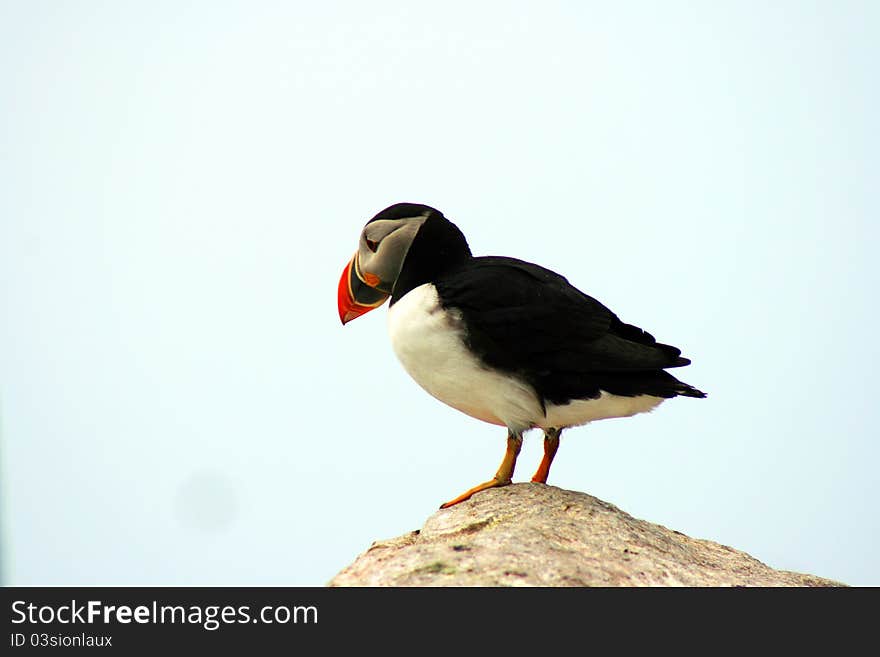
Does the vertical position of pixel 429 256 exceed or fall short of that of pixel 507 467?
it exceeds it

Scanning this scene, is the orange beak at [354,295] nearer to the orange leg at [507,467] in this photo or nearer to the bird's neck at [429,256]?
the bird's neck at [429,256]

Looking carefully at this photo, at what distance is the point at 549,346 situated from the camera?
18.1 ft

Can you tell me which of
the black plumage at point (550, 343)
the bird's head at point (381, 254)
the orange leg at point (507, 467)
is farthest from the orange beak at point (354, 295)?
the orange leg at point (507, 467)

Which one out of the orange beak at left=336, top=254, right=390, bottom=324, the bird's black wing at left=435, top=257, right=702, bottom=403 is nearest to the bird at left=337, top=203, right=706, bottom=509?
the bird's black wing at left=435, top=257, right=702, bottom=403

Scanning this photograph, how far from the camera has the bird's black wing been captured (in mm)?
5504

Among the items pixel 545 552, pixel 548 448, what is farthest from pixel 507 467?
pixel 545 552

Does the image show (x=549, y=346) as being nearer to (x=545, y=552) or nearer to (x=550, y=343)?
(x=550, y=343)

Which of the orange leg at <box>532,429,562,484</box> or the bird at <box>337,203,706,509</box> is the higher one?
the bird at <box>337,203,706,509</box>

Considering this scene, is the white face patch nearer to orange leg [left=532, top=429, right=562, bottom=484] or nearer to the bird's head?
the bird's head

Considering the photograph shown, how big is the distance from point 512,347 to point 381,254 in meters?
1.00

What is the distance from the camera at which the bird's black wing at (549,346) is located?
550 centimetres

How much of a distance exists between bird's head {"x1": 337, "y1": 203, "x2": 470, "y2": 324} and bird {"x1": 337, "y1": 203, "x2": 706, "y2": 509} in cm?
1

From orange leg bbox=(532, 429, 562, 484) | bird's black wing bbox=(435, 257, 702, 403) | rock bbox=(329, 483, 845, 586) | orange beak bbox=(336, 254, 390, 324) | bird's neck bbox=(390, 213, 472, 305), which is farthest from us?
orange beak bbox=(336, 254, 390, 324)
